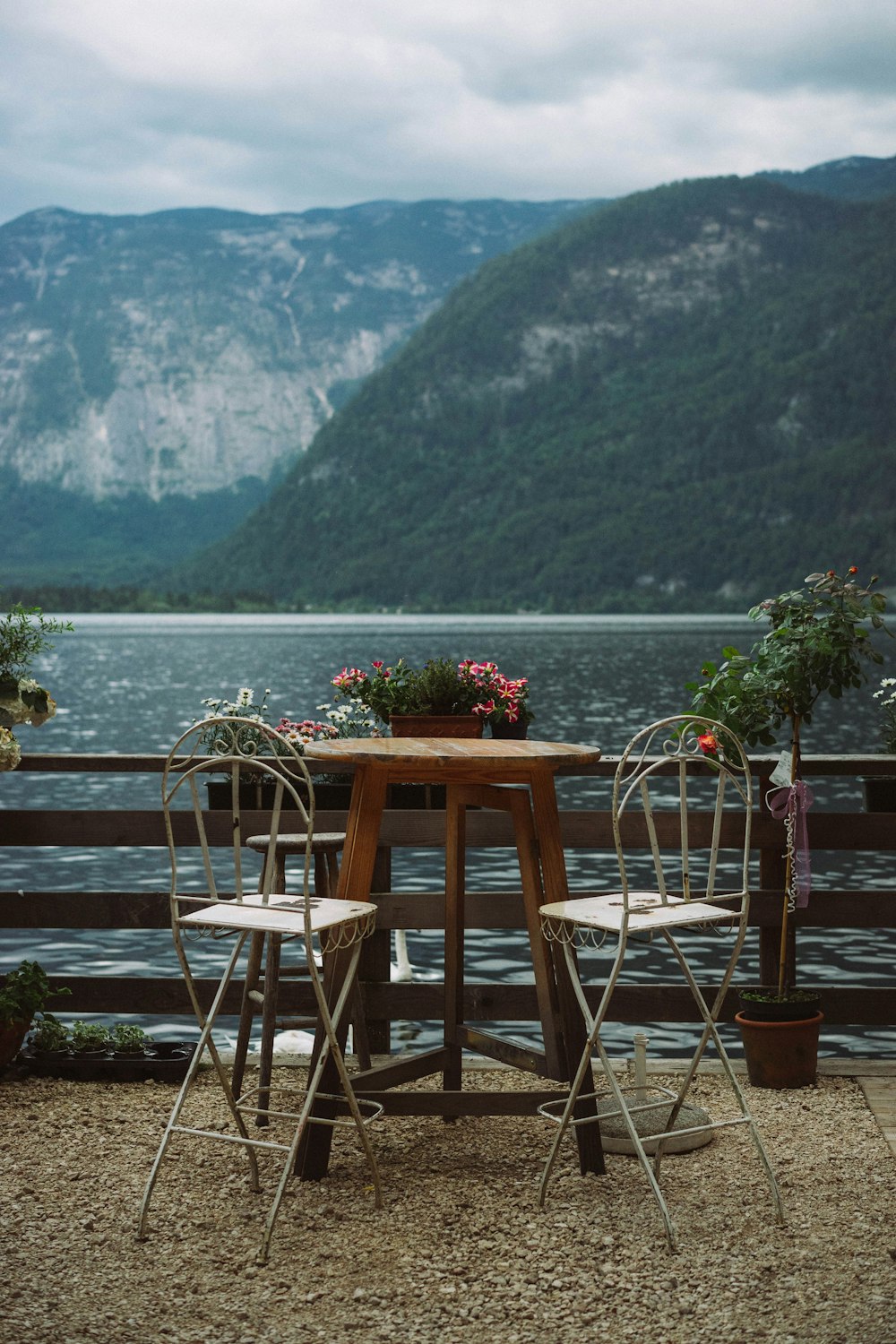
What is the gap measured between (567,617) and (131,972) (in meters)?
120

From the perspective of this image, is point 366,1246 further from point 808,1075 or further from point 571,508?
point 571,508

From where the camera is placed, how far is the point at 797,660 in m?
4.45

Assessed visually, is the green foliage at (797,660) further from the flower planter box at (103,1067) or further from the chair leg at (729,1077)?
the flower planter box at (103,1067)

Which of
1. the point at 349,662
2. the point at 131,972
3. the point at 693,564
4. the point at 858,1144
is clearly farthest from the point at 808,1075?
the point at 693,564

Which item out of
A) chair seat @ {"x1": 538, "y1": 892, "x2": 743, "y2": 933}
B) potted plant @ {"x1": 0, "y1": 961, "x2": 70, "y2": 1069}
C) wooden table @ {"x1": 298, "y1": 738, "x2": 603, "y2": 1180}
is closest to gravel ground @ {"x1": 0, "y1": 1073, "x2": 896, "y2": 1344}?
wooden table @ {"x1": 298, "y1": 738, "x2": 603, "y2": 1180}

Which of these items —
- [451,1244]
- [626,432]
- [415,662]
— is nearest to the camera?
[451,1244]

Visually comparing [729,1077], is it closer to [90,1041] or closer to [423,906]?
[423,906]

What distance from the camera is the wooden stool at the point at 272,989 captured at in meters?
3.77

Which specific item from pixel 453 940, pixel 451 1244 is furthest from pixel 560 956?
pixel 451 1244

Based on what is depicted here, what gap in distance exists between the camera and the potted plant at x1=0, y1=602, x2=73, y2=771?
14.9 ft

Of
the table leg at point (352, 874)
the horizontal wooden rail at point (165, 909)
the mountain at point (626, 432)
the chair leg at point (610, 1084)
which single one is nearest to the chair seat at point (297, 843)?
the table leg at point (352, 874)

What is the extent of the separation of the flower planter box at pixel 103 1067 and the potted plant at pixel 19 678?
973 mm

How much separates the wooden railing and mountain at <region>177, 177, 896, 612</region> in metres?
101

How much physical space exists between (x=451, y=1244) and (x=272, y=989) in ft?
2.95
